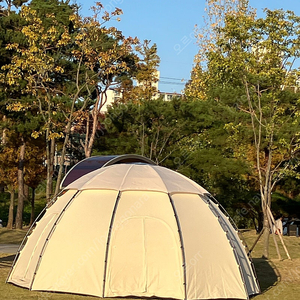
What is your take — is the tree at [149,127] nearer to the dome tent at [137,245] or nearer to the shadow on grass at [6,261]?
the shadow on grass at [6,261]

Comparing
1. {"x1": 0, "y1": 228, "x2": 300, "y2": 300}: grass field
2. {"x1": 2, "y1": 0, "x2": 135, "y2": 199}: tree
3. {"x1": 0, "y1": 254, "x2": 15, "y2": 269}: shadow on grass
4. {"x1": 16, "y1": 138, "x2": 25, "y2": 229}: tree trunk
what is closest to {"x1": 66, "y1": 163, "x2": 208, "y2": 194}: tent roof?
{"x1": 0, "y1": 228, "x2": 300, "y2": 300}: grass field

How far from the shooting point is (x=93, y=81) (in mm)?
24297

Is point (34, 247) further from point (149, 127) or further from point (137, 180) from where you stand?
point (149, 127)

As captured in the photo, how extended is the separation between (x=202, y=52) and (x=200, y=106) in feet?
47.9

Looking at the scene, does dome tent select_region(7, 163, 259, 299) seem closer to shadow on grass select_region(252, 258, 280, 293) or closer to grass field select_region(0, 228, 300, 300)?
grass field select_region(0, 228, 300, 300)

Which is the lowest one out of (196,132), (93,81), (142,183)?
(142,183)

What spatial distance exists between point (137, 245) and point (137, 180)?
4.48ft

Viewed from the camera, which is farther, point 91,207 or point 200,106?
point 200,106

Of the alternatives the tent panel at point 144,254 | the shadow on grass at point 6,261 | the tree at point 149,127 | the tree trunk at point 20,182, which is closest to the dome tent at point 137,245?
the tent panel at point 144,254

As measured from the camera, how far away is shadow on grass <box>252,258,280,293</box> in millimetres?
12573

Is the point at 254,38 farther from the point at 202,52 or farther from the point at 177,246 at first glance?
the point at 202,52

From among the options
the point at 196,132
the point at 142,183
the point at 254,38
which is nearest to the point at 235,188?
the point at 196,132

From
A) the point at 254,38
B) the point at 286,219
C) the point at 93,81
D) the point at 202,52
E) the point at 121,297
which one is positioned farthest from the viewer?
the point at 202,52

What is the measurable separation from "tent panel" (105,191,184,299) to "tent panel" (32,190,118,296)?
0.74 feet
